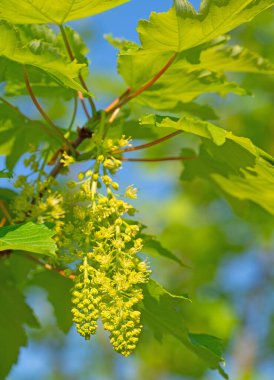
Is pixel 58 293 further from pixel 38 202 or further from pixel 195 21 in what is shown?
pixel 195 21

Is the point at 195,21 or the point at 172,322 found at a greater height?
the point at 195,21

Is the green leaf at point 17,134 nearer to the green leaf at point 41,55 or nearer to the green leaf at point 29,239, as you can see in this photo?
the green leaf at point 41,55

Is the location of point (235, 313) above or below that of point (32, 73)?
below

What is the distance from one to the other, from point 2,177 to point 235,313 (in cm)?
521

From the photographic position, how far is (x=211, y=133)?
4.16 feet

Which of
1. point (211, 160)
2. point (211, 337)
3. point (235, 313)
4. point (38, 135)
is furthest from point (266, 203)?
point (235, 313)

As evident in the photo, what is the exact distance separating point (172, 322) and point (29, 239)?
0.52 meters

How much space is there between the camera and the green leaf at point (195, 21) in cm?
135

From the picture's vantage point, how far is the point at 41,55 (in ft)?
4.26

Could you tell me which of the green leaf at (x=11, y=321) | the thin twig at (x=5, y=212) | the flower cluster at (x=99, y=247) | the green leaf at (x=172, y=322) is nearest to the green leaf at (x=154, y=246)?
the flower cluster at (x=99, y=247)

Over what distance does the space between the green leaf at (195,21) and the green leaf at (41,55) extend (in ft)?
0.73

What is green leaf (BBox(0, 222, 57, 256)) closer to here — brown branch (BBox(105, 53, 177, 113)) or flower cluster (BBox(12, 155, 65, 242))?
flower cluster (BBox(12, 155, 65, 242))

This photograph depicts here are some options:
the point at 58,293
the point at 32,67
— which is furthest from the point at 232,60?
the point at 58,293

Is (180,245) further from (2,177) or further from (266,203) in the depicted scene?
(2,177)
